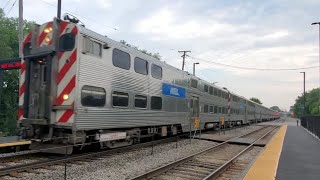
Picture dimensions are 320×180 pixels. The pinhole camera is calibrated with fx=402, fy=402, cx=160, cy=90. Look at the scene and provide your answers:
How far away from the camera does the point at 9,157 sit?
37.0 feet

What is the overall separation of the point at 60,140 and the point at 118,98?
101 inches

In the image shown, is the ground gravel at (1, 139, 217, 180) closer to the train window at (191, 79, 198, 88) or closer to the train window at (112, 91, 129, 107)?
the train window at (112, 91, 129, 107)

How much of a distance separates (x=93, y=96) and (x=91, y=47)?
4.98 feet

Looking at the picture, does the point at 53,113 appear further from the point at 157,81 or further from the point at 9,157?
the point at 157,81

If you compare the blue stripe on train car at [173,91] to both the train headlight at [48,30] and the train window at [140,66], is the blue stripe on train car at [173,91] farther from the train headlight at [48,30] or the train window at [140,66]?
the train headlight at [48,30]

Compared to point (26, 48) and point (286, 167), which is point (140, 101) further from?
point (286, 167)

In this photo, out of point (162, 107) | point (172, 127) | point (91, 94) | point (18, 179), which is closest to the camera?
point (18, 179)

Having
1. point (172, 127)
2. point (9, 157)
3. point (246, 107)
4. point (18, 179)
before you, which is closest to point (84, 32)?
point (9, 157)

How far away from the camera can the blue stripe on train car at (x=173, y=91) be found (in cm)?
1820

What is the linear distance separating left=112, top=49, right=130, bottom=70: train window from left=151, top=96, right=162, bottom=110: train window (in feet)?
8.54

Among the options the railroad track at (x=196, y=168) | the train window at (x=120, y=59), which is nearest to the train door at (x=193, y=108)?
the railroad track at (x=196, y=168)

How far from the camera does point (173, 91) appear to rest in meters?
19.4

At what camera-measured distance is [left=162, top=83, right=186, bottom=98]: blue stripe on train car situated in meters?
18.2

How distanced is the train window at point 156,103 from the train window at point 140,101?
2.74 feet
